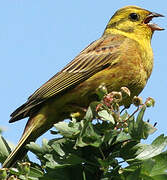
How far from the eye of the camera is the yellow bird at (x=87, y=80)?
4.57m

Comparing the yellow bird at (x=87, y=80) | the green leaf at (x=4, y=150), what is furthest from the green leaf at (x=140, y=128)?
the yellow bird at (x=87, y=80)

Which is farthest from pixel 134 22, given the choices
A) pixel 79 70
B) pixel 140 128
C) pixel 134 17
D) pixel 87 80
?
pixel 140 128

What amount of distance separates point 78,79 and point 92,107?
2.03 metres

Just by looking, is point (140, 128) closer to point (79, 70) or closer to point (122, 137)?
point (122, 137)

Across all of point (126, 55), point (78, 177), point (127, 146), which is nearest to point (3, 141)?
point (78, 177)

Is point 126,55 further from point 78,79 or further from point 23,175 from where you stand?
point 23,175

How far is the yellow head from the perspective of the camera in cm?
565

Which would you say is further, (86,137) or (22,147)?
(22,147)

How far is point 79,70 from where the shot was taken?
4992mm

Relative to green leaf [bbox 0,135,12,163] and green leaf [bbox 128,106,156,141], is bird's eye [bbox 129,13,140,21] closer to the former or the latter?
green leaf [bbox 0,135,12,163]

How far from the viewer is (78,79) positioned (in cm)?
484

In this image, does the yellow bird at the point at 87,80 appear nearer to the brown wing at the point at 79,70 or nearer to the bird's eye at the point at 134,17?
the brown wing at the point at 79,70

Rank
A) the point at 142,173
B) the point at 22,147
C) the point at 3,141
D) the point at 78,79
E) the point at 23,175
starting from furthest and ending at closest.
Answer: the point at 78,79 → the point at 22,147 → the point at 3,141 → the point at 23,175 → the point at 142,173

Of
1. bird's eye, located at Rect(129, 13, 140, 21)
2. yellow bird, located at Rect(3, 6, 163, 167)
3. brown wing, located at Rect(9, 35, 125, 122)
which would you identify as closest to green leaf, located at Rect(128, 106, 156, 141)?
yellow bird, located at Rect(3, 6, 163, 167)
